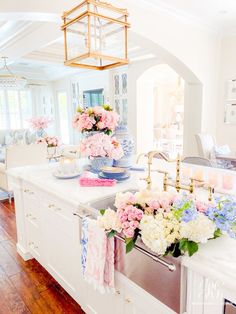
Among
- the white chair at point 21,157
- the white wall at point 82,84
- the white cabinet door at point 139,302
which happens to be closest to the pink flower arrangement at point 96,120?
the white cabinet door at point 139,302

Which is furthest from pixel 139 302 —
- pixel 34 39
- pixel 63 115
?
pixel 63 115

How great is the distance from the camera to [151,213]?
1109mm

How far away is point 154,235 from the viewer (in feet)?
3.17

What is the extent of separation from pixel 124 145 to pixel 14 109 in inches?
307

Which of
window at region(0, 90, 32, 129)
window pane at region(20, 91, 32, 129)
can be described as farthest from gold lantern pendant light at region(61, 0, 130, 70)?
window pane at region(20, 91, 32, 129)

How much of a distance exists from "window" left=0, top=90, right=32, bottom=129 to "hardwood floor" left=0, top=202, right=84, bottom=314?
22.4 feet

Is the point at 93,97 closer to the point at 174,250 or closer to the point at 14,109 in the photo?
the point at 14,109

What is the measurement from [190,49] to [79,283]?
387cm

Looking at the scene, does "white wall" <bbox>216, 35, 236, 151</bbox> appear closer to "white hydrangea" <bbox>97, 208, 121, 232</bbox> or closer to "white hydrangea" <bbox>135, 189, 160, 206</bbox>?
"white hydrangea" <bbox>135, 189, 160, 206</bbox>

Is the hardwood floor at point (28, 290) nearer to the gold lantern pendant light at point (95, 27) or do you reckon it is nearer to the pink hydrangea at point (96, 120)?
the pink hydrangea at point (96, 120)

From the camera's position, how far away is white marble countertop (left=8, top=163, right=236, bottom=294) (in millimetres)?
921

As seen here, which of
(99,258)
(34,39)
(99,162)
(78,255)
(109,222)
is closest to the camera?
(109,222)

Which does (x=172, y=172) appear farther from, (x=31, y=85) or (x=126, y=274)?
(x=31, y=85)

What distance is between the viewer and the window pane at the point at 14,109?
8.83 m
